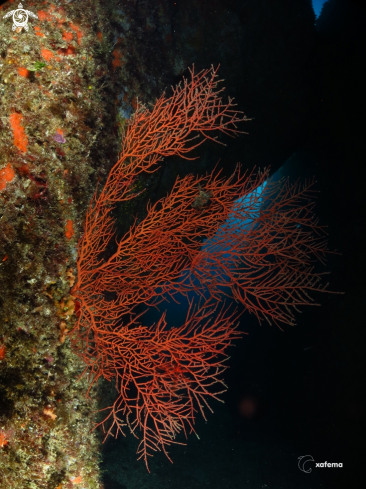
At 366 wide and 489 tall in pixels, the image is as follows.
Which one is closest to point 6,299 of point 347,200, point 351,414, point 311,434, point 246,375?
point 351,414

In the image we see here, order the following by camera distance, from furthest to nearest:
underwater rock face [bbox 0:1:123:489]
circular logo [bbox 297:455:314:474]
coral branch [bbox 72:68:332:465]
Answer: circular logo [bbox 297:455:314:474] → coral branch [bbox 72:68:332:465] → underwater rock face [bbox 0:1:123:489]

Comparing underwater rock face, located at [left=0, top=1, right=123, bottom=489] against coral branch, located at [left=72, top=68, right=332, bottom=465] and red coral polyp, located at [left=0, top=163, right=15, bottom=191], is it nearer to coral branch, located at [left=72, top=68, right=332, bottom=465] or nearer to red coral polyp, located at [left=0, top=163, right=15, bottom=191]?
red coral polyp, located at [left=0, top=163, right=15, bottom=191]

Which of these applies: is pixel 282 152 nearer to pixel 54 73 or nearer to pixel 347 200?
pixel 347 200

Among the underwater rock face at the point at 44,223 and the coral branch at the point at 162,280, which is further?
the coral branch at the point at 162,280

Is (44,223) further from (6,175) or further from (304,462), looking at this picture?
(304,462)

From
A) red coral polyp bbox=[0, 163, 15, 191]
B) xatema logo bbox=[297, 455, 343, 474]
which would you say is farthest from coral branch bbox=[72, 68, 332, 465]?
xatema logo bbox=[297, 455, 343, 474]

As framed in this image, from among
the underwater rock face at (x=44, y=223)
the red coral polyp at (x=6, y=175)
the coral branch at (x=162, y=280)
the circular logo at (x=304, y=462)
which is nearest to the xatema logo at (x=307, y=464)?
the circular logo at (x=304, y=462)

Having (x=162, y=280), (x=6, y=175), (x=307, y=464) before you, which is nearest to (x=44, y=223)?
(x=6, y=175)

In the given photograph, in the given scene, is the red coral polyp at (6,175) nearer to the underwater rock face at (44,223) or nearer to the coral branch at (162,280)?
the underwater rock face at (44,223)

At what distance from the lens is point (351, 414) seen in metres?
4.79

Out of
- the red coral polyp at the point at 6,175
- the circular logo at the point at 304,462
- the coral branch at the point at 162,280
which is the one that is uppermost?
the red coral polyp at the point at 6,175

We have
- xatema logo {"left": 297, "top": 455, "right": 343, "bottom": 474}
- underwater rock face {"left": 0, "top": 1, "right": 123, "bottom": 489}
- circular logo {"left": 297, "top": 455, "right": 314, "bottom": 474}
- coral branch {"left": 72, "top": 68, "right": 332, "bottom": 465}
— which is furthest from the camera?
circular logo {"left": 297, "top": 455, "right": 314, "bottom": 474}

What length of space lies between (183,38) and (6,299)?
15.9ft

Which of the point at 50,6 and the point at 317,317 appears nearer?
the point at 50,6
